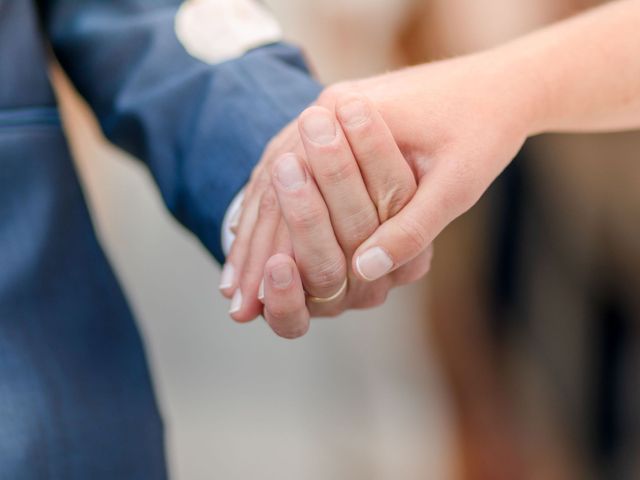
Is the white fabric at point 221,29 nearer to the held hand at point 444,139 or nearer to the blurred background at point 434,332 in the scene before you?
the held hand at point 444,139

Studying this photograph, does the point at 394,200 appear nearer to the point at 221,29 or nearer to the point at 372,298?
the point at 372,298

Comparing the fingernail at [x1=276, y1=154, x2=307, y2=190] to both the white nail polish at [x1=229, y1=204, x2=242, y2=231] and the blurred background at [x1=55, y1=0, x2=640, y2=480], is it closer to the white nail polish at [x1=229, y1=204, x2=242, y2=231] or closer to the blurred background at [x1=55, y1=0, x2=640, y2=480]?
the white nail polish at [x1=229, y1=204, x2=242, y2=231]

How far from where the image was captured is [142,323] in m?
1.02

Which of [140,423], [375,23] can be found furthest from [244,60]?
[375,23]

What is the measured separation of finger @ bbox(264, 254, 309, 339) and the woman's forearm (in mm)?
175

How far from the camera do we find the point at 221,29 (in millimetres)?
569

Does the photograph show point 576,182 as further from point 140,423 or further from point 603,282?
point 140,423

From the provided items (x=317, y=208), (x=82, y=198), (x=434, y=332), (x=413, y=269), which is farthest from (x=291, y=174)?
(x=434, y=332)

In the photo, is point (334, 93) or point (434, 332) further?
point (434, 332)

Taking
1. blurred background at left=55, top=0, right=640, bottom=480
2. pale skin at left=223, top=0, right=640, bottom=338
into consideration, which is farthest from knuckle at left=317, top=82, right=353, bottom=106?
blurred background at left=55, top=0, right=640, bottom=480

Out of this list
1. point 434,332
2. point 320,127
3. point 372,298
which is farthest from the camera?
point 434,332

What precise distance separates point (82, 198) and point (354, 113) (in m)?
A: 0.27

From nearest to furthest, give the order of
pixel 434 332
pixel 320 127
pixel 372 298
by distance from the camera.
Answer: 1. pixel 320 127
2. pixel 372 298
3. pixel 434 332

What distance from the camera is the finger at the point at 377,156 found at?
399 millimetres
